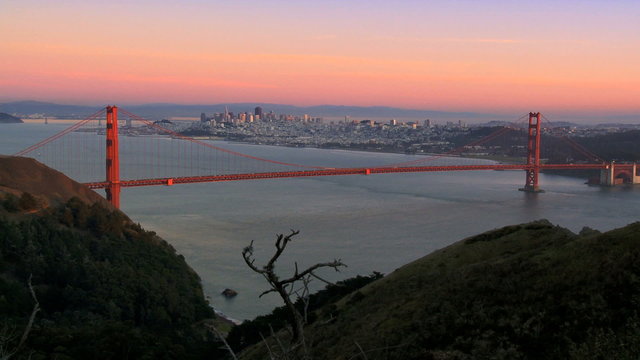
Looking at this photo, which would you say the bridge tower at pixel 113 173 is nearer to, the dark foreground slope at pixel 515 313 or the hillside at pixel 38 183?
the hillside at pixel 38 183

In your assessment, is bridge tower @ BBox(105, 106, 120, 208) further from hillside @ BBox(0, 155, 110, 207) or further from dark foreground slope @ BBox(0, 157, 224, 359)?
dark foreground slope @ BBox(0, 157, 224, 359)

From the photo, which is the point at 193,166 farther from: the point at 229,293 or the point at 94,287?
the point at 94,287

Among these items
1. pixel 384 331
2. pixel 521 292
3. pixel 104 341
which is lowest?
pixel 104 341

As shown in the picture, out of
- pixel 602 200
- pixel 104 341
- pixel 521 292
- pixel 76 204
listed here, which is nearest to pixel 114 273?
pixel 76 204

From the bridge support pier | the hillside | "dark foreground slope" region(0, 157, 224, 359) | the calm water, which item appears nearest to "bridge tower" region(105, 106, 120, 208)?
the calm water

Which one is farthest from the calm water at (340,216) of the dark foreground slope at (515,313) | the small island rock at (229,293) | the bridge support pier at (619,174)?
A: the dark foreground slope at (515,313)

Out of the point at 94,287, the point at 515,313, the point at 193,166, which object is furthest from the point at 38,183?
the point at 193,166

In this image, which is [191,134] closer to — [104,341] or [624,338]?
[104,341]
